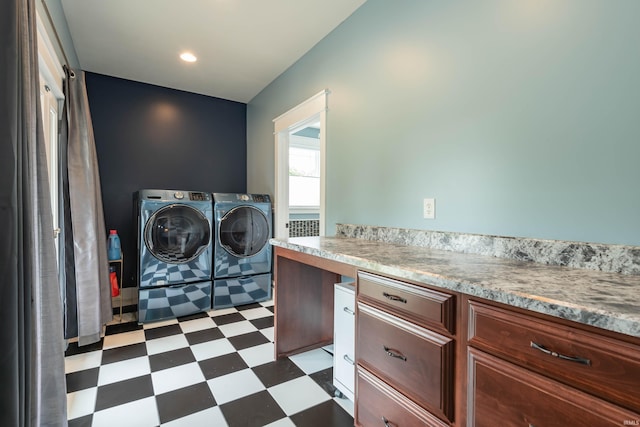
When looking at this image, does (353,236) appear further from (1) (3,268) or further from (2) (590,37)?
(1) (3,268)

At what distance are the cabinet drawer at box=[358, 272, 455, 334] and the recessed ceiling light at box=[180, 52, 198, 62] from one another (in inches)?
103

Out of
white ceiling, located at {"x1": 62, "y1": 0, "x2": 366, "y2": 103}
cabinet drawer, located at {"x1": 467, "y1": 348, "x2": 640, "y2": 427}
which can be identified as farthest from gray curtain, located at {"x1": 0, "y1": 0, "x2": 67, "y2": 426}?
white ceiling, located at {"x1": 62, "y1": 0, "x2": 366, "y2": 103}

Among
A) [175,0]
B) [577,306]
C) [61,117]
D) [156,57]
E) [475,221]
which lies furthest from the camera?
[156,57]

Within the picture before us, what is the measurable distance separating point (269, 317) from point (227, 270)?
64cm

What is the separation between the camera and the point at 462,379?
92 cm

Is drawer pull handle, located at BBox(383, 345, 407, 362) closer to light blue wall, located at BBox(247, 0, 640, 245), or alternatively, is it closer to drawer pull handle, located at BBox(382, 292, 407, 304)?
drawer pull handle, located at BBox(382, 292, 407, 304)

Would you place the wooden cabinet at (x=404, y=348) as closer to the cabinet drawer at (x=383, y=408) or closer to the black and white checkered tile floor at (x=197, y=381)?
the cabinet drawer at (x=383, y=408)

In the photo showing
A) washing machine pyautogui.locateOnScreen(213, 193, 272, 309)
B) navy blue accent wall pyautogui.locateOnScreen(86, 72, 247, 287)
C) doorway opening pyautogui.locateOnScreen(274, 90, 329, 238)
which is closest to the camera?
doorway opening pyautogui.locateOnScreen(274, 90, 329, 238)

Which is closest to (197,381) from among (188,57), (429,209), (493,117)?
(429,209)

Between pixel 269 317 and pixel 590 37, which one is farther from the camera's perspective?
pixel 269 317

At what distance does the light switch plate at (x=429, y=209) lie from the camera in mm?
1644

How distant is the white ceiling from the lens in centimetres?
211

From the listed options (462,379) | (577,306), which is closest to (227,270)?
(462,379)

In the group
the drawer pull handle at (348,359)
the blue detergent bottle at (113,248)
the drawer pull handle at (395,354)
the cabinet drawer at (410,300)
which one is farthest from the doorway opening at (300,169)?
the blue detergent bottle at (113,248)
